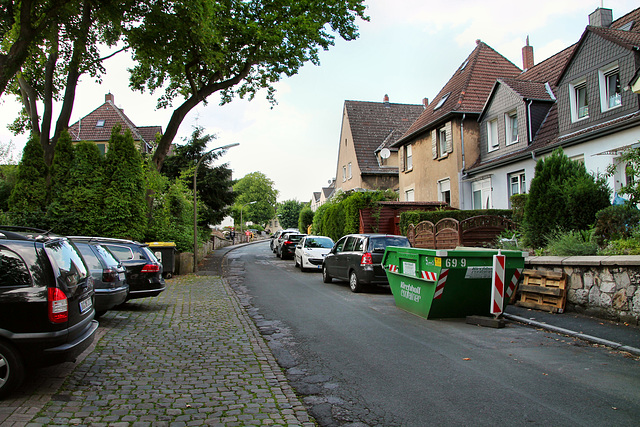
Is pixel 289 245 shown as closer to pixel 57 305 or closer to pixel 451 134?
pixel 451 134

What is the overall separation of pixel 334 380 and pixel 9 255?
3504 mm

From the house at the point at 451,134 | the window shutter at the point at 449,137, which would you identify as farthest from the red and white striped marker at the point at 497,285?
the window shutter at the point at 449,137

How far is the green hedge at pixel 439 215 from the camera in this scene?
1800 centimetres

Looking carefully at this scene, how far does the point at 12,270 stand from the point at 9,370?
0.92 m

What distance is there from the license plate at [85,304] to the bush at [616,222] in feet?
30.8

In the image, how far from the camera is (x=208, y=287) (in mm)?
15367

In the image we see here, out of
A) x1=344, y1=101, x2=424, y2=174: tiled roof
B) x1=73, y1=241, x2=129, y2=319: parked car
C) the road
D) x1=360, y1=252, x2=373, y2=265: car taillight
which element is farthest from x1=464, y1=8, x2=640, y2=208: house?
x1=344, y1=101, x2=424, y2=174: tiled roof

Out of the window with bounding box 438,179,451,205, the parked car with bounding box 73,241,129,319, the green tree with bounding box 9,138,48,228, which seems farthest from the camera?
the window with bounding box 438,179,451,205

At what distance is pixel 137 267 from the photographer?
10602 millimetres

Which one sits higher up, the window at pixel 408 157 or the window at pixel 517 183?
the window at pixel 408 157

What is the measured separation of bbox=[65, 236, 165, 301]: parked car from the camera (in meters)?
10.5

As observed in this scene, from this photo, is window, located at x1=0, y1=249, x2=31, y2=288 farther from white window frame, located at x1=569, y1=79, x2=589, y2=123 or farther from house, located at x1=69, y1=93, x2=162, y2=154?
house, located at x1=69, y1=93, x2=162, y2=154

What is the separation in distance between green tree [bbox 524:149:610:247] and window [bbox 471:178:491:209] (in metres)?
10.1

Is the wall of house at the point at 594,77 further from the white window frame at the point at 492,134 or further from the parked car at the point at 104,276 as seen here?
the parked car at the point at 104,276
